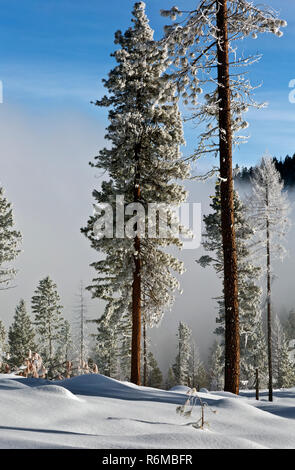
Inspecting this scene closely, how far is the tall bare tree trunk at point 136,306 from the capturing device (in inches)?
645

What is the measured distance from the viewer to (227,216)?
9758 millimetres

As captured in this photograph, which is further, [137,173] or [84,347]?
[84,347]

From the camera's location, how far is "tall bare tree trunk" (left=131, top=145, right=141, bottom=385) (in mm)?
16375

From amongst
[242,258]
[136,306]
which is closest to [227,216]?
[136,306]

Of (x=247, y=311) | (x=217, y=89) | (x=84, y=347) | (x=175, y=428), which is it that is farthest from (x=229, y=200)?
(x=84, y=347)

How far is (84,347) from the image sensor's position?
53.1 metres

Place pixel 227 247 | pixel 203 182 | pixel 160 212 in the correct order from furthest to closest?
1. pixel 160 212
2. pixel 203 182
3. pixel 227 247

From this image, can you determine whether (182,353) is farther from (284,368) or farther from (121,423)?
(121,423)

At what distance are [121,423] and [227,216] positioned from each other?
6427 mm

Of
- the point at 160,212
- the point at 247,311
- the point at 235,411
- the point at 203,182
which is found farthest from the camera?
the point at 247,311

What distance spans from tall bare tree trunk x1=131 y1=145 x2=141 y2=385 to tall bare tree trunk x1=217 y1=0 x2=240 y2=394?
23.1ft

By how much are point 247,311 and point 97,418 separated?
26.1 m

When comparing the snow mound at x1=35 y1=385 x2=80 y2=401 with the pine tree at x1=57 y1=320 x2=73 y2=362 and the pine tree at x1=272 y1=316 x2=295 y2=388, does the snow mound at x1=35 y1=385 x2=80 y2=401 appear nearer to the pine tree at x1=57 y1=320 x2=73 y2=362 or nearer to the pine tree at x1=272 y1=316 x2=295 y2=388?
the pine tree at x1=272 y1=316 x2=295 y2=388
